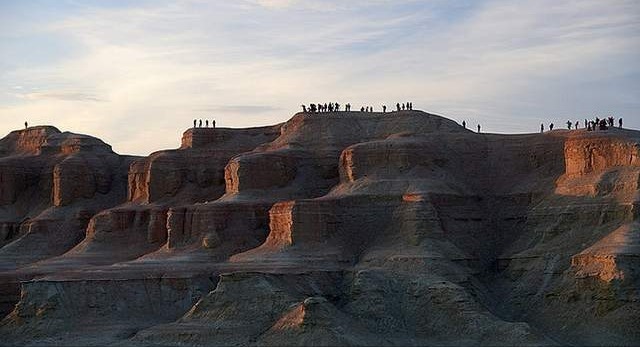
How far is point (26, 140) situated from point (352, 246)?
49958 mm

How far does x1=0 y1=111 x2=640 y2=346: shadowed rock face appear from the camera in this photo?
78.8 meters

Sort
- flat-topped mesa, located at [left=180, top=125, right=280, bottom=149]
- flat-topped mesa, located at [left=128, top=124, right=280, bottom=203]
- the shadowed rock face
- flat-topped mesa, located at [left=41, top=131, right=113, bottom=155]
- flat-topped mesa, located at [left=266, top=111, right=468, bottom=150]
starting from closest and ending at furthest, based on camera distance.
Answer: the shadowed rock face, flat-topped mesa, located at [left=266, top=111, right=468, bottom=150], flat-topped mesa, located at [left=128, top=124, right=280, bottom=203], flat-topped mesa, located at [left=180, top=125, right=280, bottom=149], flat-topped mesa, located at [left=41, top=131, right=113, bottom=155]

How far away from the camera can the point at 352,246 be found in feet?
297

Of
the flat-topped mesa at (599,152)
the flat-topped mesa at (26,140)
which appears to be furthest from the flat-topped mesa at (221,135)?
the flat-topped mesa at (599,152)

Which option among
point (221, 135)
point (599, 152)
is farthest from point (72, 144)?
point (599, 152)

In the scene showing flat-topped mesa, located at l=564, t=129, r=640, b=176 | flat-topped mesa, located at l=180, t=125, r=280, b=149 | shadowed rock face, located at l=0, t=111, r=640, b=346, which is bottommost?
shadowed rock face, located at l=0, t=111, r=640, b=346

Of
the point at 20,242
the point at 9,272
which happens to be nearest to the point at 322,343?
the point at 9,272

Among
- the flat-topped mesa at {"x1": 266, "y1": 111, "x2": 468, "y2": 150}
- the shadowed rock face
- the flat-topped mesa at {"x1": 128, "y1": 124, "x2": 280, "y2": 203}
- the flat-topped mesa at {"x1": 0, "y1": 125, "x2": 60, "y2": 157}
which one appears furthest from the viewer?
the flat-topped mesa at {"x1": 0, "y1": 125, "x2": 60, "y2": 157}

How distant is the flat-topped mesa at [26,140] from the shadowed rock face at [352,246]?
52.4ft

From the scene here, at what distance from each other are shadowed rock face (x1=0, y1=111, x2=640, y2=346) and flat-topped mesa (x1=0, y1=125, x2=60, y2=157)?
15973mm

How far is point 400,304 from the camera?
Result: 267 ft

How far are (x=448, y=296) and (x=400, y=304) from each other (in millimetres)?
3151

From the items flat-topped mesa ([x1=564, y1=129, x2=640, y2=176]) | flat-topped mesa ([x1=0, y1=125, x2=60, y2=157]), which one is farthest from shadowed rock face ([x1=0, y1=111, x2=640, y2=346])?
flat-topped mesa ([x1=0, y1=125, x2=60, y2=157])

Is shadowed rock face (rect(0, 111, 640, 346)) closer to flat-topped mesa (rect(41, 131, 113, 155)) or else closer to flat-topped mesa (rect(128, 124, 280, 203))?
flat-topped mesa (rect(128, 124, 280, 203))
